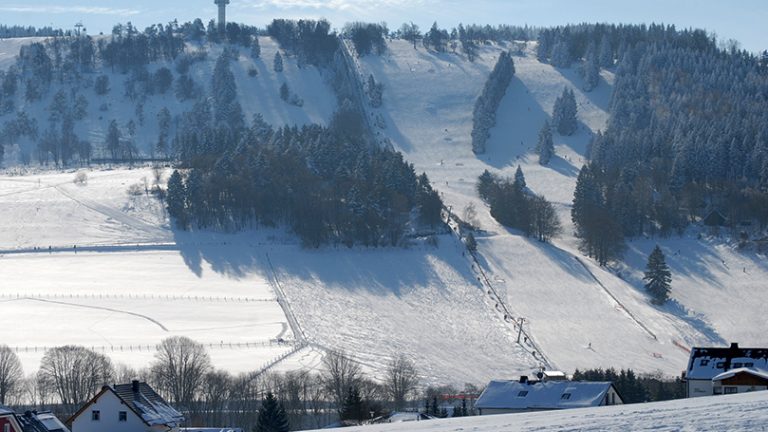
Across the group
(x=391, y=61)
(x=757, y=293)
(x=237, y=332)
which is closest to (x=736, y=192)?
(x=757, y=293)

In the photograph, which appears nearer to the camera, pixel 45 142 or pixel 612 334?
pixel 612 334

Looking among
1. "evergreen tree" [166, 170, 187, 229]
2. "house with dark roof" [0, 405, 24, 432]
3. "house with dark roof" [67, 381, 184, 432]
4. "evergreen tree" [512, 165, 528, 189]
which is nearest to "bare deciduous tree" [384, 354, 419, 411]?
"house with dark roof" [67, 381, 184, 432]

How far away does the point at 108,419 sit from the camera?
1471 inches

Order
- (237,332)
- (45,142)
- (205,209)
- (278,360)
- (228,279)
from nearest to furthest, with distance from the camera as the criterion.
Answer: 1. (278,360)
2. (237,332)
3. (228,279)
4. (205,209)
5. (45,142)

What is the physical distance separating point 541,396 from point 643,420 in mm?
16886

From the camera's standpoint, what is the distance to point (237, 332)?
76.5 m

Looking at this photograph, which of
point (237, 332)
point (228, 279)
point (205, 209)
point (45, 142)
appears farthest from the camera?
point (45, 142)

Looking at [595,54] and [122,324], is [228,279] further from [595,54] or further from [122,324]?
[595,54]

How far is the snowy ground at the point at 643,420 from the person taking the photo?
24469 millimetres

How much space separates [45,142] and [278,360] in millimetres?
78364

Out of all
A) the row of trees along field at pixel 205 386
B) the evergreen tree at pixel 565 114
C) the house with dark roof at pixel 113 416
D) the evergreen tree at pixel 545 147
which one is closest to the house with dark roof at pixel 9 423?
the house with dark roof at pixel 113 416

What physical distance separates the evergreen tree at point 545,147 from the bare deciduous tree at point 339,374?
61581 mm

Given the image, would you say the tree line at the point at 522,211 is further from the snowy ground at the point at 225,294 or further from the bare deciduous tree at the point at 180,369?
the bare deciduous tree at the point at 180,369

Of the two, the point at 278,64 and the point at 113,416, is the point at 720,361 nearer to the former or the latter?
the point at 113,416
